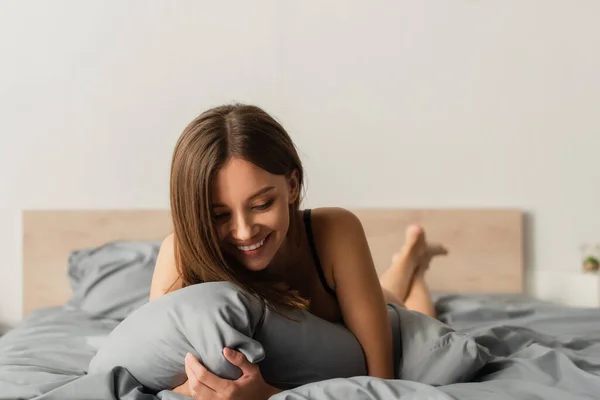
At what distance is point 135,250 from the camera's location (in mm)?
2562

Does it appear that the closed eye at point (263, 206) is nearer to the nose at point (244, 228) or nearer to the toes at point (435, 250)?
the nose at point (244, 228)

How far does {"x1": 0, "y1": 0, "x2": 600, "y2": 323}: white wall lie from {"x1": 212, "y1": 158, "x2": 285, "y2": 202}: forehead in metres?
1.52

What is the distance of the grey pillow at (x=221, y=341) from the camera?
1.27 metres

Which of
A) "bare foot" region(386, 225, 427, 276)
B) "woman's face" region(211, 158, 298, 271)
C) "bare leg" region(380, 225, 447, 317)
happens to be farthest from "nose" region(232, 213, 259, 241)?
"bare foot" region(386, 225, 427, 276)

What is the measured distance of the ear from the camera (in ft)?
4.94

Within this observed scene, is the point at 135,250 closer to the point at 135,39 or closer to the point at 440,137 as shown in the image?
the point at 135,39

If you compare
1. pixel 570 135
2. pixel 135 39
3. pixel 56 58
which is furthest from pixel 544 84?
pixel 56 58

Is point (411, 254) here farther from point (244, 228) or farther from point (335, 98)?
point (244, 228)

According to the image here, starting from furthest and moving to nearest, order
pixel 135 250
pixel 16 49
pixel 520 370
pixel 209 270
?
pixel 16 49 → pixel 135 250 → pixel 520 370 → pixel 209 270

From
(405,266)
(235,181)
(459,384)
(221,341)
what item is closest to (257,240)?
(235,181)

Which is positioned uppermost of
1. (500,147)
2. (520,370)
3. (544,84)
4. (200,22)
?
(200,22)

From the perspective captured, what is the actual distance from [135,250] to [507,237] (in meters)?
1.35

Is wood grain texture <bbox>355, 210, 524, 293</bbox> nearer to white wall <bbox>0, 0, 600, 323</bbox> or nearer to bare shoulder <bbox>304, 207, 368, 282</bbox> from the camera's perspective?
white wall <bbox>0, 0, 600, 323</bbox>

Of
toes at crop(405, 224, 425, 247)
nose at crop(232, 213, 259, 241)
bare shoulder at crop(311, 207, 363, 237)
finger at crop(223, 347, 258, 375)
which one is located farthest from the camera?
toes at crop(405, 224, 425, 247)
